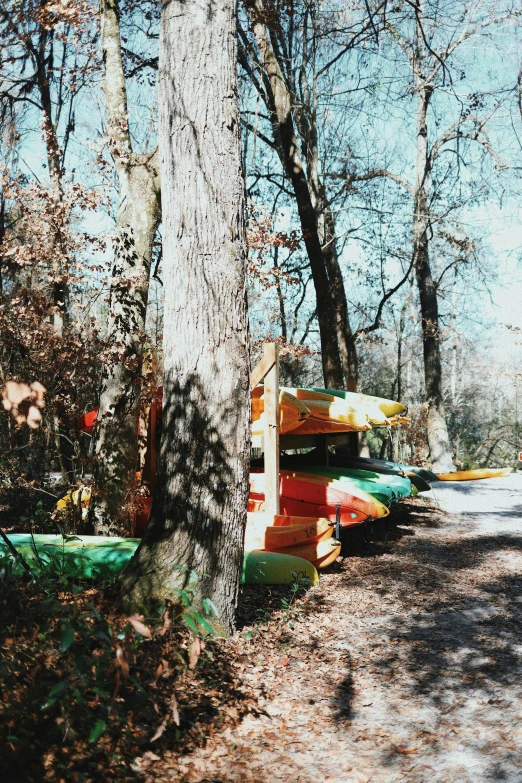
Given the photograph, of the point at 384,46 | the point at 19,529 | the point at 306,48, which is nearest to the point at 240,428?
the point at 19,529

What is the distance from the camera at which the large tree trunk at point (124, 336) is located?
25.9 ft

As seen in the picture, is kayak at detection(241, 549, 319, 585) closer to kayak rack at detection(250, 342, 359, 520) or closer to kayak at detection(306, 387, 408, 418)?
kayak rack at detection(250, 342, 359, 520)

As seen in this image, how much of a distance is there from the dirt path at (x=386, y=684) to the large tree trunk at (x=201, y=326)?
79cm

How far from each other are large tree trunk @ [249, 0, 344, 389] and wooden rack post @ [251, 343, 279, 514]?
16.8 ft

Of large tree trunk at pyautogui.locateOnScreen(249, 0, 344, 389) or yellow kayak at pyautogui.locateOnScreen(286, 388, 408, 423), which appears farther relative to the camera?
large tree trunk at pyautogui.locateOnScreen(249, 0, 344, 389)

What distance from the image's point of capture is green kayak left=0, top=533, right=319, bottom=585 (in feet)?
18.4

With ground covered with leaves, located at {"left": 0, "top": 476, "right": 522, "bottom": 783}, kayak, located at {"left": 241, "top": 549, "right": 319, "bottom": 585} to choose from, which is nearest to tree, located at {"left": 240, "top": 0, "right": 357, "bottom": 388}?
kayak, located at {"left": 241, "top": 549, "right": 319, "bottom": 585}

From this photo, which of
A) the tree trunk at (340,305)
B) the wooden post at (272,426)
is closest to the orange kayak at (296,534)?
the wooden post at (272,426)

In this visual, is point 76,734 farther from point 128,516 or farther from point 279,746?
point 128,516

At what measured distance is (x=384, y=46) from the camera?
1307 centimetres

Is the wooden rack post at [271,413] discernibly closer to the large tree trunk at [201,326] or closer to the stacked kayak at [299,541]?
the stacked kayak at [299,541]

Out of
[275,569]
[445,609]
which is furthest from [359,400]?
[445,609]

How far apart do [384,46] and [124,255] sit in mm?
7851

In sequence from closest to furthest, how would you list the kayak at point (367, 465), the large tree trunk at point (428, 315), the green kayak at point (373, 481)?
the green kayak at point (373, 481), the kayak at point (367, 465), the large tree trunk at point (428, 315)
